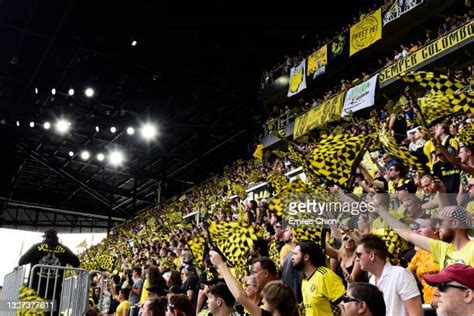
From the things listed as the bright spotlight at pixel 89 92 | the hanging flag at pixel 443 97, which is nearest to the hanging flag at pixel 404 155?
the hanging flag at pixel 443 97

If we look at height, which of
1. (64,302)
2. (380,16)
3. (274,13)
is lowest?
(64,302)

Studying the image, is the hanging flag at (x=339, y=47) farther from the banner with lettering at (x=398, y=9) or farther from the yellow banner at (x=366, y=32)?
the banner with lettering at (x=398, y=9)

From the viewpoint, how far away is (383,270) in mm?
3139

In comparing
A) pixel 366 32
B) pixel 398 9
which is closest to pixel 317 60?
pixel 366 32

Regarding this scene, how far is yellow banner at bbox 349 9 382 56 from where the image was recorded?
45.2ft

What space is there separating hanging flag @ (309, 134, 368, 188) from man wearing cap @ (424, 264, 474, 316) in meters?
1.95

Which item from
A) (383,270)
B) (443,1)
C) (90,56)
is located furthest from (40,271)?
(443,1)

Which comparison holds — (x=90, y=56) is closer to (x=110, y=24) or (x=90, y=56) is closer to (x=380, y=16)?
(x=110, y=24)

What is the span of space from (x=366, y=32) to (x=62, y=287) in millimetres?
11481

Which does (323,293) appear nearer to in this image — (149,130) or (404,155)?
(404,155)

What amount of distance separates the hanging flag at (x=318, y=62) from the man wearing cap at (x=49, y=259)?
11.5 m

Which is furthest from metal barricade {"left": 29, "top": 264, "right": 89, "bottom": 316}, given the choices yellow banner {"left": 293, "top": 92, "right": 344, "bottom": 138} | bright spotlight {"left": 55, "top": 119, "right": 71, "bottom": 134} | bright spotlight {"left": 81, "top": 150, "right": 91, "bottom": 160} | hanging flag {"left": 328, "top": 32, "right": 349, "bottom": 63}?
bright spotlight {"left": 81, "top": 150, "right": 91, "bottom": 160}

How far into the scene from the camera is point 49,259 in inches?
231

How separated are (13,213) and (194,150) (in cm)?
1776
